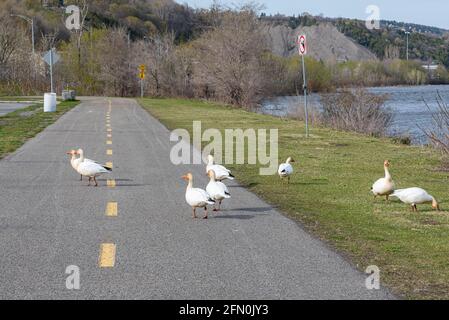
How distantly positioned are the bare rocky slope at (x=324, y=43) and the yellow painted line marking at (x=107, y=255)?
118062 millimetres

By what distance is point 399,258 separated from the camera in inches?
332

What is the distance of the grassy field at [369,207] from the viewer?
8.03 meters

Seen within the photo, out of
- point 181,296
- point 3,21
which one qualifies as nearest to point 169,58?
point 3,21

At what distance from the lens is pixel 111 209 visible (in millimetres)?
11438

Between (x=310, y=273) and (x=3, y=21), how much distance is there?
3347 inches

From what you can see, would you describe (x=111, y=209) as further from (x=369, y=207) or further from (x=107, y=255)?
(x=369, y=207)

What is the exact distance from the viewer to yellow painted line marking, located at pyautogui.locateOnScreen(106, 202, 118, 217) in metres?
11.0

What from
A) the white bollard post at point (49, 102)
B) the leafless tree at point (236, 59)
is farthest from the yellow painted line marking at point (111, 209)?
the leafless tree at point (236, 59)

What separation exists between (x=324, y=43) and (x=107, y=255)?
140063 mm

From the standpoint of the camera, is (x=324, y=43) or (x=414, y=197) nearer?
(x=414, y=197)

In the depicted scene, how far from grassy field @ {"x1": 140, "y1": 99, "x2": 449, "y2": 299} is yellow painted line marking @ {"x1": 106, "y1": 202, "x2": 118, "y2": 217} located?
2.57 metres
